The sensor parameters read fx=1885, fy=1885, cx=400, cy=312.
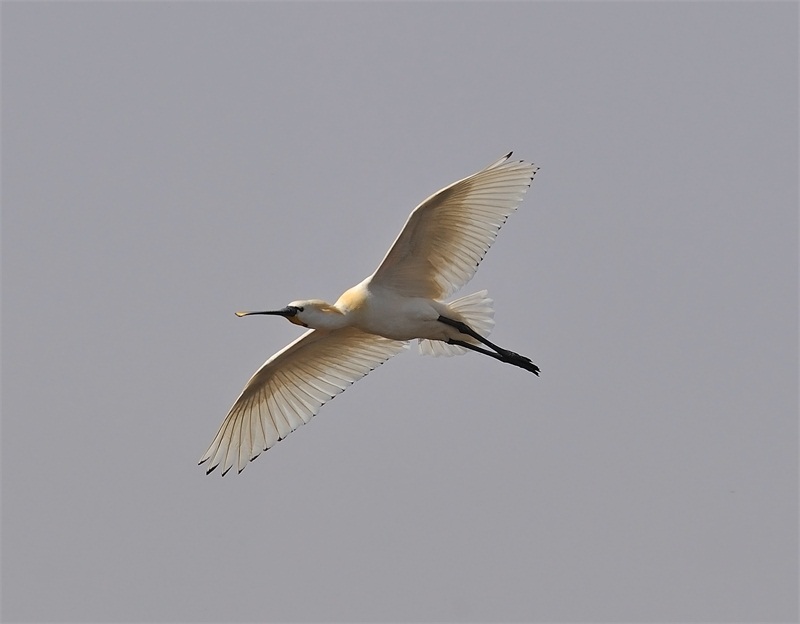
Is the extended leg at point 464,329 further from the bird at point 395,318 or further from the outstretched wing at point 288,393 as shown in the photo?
the outstretched wing at point 288,393

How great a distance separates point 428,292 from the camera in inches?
683

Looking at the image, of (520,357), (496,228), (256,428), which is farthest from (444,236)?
(256,428)

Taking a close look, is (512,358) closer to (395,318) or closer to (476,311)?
(476,311)

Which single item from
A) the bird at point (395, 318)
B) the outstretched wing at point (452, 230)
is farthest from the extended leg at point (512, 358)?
the outstretched wing at point (452, 230)

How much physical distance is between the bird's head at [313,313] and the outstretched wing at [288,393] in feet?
3.68

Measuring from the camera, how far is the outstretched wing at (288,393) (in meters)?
18.3

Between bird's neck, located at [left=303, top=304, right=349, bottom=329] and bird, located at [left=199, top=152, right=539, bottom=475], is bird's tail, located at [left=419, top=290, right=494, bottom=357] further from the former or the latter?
bird's neck, located at [left=303, top=304, right=349, bottom=329]

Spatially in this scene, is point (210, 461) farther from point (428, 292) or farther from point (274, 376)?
point (428, 292)

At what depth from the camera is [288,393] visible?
1848 centimetres

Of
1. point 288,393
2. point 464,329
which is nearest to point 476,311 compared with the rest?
point 464,329

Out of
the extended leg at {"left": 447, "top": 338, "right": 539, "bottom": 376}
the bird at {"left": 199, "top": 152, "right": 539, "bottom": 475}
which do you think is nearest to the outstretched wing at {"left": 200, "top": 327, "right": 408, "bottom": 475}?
the bird at {"left": 199, "top": 152, "right": 539, "bottom": 475}

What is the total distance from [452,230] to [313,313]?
4.81ft

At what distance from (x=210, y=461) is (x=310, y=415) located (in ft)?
3.50

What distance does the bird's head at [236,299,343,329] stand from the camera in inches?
670
